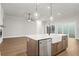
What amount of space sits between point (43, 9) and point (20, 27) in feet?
2.17

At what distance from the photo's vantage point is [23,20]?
1.79 meters

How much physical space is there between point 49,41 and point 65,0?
0.96 meters

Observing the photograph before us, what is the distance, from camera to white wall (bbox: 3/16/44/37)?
1.77 meters

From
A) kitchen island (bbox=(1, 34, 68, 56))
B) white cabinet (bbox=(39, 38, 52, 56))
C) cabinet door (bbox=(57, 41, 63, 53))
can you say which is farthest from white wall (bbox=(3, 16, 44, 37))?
cabinet door (bbox=(57, 41, 63, 53))

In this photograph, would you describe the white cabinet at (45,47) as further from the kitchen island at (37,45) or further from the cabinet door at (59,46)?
the cabinet door at (59,46)

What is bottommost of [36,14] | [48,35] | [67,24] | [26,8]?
[48,35]

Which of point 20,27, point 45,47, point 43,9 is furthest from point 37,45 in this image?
point 43,9

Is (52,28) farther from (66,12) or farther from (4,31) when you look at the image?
(4,31)

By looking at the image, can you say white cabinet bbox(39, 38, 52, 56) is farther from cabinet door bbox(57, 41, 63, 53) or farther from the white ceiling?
the white ceiling

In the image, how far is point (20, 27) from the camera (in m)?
1.90

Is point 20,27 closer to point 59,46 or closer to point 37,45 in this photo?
point 37,45

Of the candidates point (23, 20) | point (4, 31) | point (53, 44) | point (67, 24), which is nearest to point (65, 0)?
point (67, 24)

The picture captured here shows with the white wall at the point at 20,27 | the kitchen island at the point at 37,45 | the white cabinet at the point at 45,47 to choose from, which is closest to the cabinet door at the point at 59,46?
the kitchen island at the point at 37,45

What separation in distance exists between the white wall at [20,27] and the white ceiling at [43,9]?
0.13 metres
